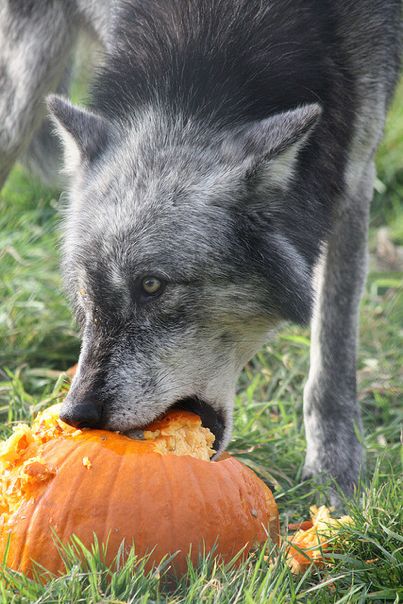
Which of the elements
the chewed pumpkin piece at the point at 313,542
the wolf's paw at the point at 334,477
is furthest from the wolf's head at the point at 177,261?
the wolf's paw at the point at 334,477

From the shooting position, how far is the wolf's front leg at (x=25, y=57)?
5184mm

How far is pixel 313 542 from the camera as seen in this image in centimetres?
315

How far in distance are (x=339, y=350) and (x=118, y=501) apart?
7.08 feet

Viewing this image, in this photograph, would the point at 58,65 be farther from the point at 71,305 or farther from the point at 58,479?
the point at 58,479

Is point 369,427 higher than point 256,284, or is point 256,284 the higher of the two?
point 256,284

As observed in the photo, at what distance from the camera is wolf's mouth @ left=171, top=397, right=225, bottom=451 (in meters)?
3.59

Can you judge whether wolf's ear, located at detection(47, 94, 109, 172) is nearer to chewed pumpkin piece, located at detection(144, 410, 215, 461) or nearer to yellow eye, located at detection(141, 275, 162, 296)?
→ yellow eye, located at detection(141, 275, 162, 296)

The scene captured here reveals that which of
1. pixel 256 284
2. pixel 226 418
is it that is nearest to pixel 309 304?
pixel 256 284

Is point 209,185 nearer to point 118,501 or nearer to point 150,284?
point 150,284

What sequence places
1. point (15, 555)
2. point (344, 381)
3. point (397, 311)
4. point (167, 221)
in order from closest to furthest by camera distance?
point (15, 555) < point (167, 221) < point (344, 381) < point (397, 311)

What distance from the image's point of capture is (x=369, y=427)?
490 cm

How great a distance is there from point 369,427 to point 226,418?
1476mm

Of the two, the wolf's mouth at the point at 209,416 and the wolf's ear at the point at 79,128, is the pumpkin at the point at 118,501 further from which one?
the wolf's ear at the point at 79,128

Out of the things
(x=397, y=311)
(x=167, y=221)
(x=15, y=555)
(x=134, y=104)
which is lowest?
(x=15, y=555)
